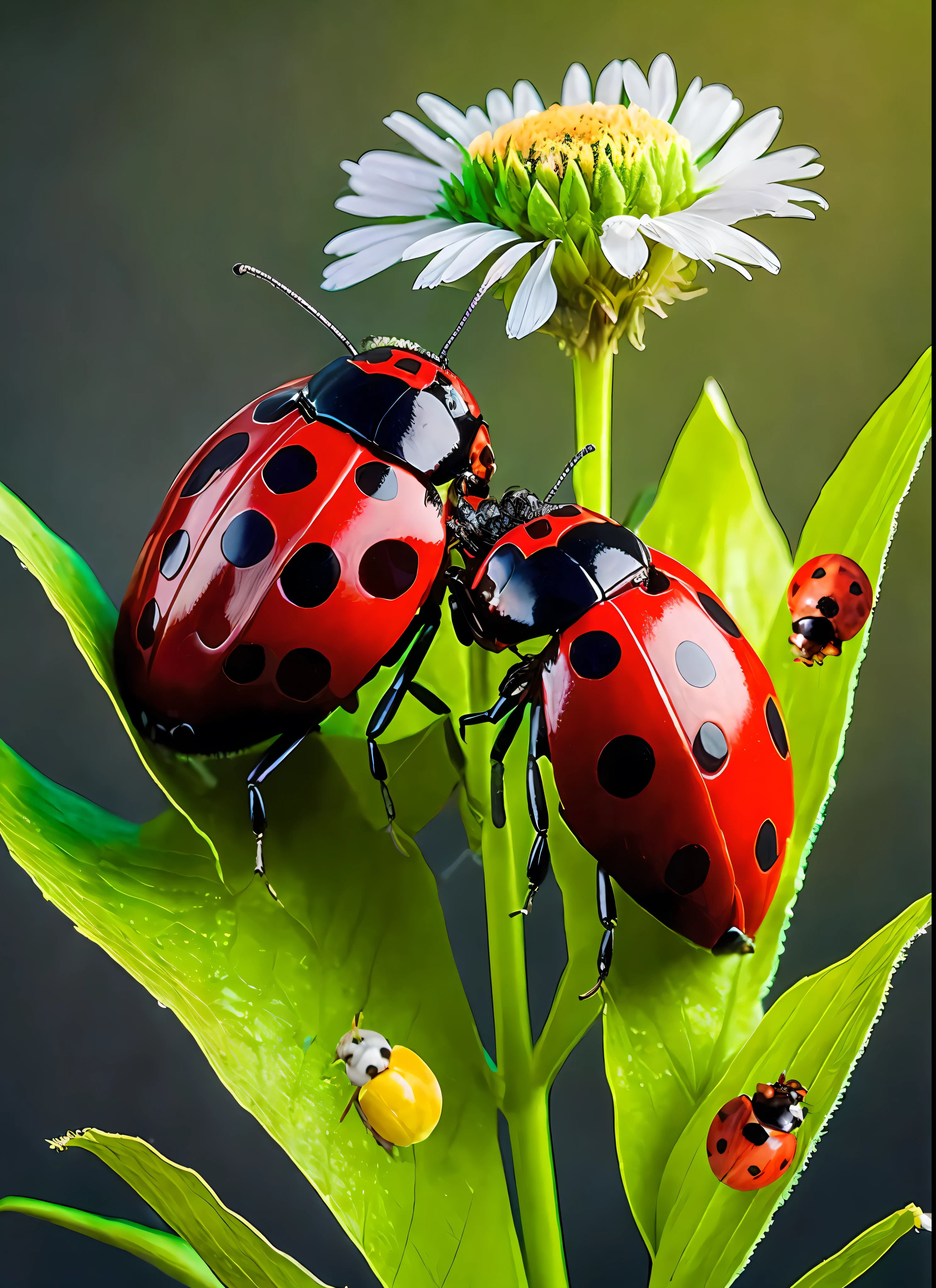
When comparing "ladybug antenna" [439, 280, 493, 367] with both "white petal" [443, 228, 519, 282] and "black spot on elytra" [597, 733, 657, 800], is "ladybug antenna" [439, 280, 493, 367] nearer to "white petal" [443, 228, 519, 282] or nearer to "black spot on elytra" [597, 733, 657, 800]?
"white petal" [443, 228, 519, 282]

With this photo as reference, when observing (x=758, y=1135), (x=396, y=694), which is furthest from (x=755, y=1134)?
(x=396, y=694)

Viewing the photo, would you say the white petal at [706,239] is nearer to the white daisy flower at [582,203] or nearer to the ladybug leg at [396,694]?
the white daisy flower at [582,203]

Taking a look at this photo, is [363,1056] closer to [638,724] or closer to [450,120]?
[638,724]

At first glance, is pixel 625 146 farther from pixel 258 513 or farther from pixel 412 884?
pixel 412 884

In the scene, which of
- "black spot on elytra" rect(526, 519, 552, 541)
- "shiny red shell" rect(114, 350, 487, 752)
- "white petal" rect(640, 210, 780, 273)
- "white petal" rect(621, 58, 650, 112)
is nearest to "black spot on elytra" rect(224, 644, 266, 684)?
"shiny red shell" rect(114, 350, 487, 752)

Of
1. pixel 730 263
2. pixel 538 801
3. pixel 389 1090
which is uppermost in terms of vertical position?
pixel 730 263

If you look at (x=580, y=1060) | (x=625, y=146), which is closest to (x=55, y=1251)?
(x=580, y=1060)
